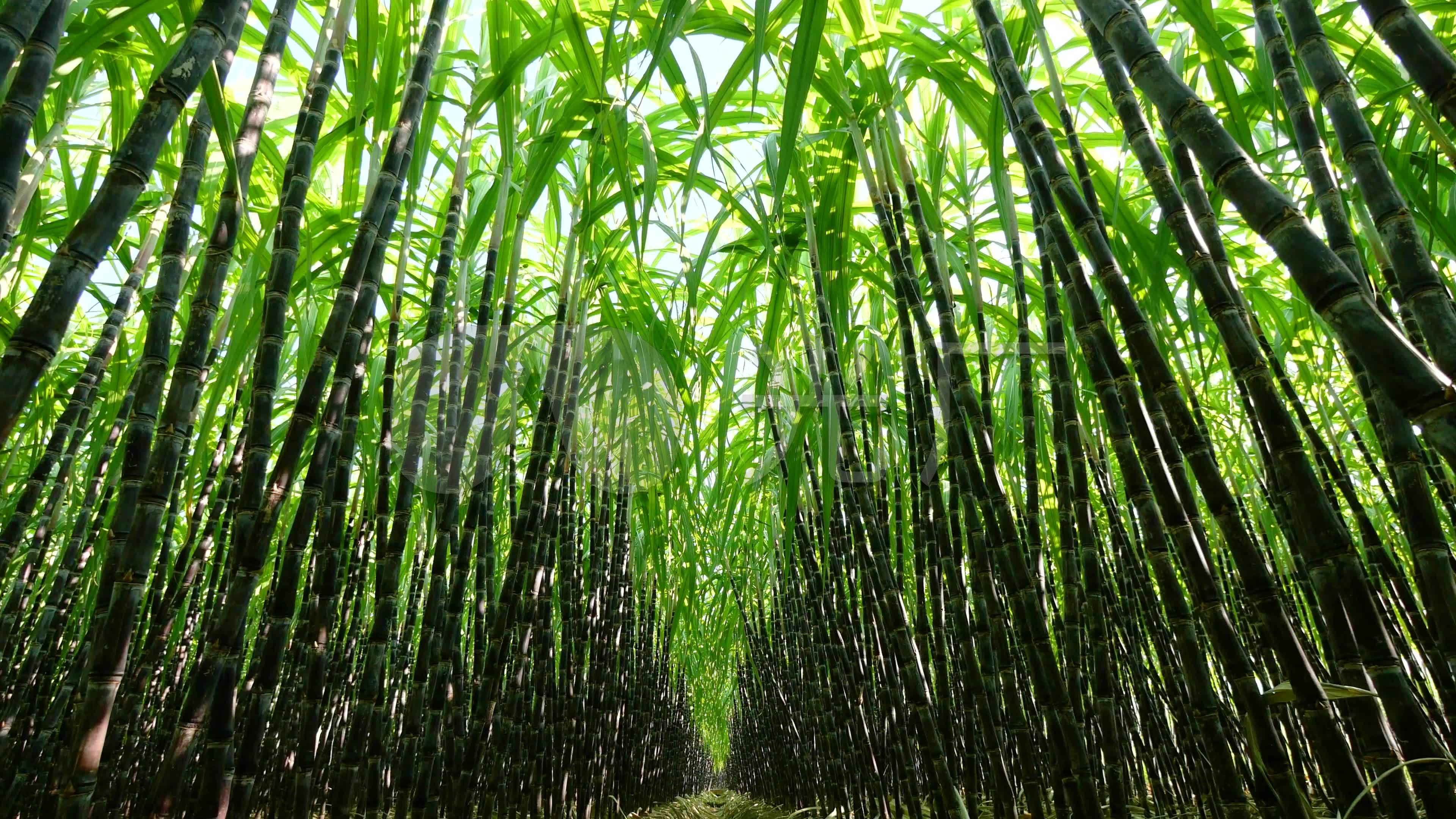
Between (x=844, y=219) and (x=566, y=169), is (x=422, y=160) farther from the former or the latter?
(x=566, y=169)

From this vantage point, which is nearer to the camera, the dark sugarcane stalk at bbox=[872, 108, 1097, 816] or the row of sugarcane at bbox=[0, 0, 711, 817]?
the row of sugarcane at bbox=[0, 0, 711, 817]

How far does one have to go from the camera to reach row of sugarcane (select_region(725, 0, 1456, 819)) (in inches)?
26.4

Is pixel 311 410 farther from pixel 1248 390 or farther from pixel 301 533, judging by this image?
pixel 1248 390

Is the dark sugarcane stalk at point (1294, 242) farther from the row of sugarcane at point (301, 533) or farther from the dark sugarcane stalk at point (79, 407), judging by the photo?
the dark sugarcane stalk at point (79, 407)

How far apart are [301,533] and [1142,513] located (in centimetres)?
115

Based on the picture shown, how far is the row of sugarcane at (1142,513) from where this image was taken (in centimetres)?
67

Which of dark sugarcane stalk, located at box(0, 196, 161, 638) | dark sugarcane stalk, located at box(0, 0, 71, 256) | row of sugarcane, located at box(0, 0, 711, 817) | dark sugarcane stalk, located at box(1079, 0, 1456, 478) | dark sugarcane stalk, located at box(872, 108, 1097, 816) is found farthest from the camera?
dark sugarcane stalk, located at box(0, 196, 161, 638)

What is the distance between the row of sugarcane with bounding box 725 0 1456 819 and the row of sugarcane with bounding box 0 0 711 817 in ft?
2.89

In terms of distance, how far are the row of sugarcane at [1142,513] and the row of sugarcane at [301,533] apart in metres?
0.88

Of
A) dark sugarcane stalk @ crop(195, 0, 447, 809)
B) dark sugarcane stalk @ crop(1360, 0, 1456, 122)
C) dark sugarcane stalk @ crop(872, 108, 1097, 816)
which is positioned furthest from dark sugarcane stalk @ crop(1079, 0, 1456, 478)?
dark sugarcane stalk @ crop(195, 0, 447, 809)

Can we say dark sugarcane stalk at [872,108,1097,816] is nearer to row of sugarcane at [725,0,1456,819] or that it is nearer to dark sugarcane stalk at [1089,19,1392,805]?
Answer: row of sugarcane at [725,0,1456,819]

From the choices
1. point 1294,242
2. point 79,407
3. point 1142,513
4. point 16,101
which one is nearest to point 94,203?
point 16,101

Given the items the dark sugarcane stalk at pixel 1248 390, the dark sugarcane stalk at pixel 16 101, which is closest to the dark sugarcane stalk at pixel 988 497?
the dark sugarcane stalk at pixel 1248 390

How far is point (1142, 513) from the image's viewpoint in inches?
39.0
